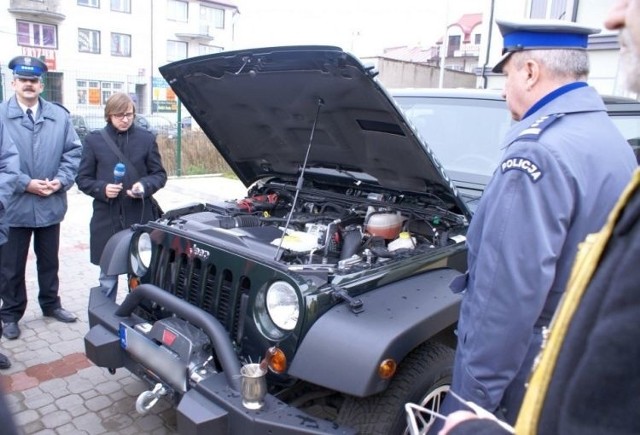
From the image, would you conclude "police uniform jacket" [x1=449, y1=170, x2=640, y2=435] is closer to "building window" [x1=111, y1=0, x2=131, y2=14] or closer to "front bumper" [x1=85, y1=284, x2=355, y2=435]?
"front bumper" [x1=85, y1=284, x2=355, y2=435]

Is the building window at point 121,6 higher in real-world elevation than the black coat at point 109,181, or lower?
higher

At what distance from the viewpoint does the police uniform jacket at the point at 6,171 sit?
3.49 m

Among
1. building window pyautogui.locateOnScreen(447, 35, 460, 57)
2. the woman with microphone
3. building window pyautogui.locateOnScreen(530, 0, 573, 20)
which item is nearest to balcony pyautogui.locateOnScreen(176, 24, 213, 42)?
building window pyautogui.locateOnScreen(447, 35, 460, 57)

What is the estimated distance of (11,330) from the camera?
4.11 meters

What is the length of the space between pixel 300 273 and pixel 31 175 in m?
2.81

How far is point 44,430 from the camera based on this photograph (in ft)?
9.93

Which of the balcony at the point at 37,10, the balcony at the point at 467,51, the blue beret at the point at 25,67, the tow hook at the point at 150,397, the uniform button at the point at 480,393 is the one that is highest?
the balcony at the point at 467,51

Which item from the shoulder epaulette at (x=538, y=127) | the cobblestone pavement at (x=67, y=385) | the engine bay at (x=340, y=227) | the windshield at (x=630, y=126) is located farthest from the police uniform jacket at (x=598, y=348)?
the windshield at (x=630, y=126)

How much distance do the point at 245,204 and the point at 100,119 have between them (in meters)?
12.7

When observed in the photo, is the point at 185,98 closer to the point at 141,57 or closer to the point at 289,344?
the point at 289,344

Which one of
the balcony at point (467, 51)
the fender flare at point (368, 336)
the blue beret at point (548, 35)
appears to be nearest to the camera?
the blue beret at point (548, 35)

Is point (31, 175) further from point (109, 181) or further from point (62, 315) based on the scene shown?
point (62, 315)

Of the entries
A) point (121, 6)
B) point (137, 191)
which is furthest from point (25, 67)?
point (121, 6)

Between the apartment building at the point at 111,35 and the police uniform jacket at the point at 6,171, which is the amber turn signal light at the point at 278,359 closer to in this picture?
the police uniform jacket at the point at 6,171
